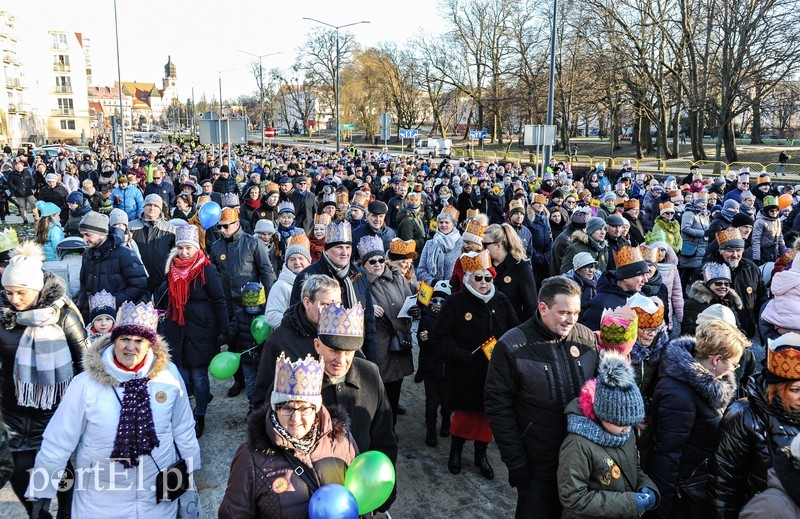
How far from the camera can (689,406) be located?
11.0 ft

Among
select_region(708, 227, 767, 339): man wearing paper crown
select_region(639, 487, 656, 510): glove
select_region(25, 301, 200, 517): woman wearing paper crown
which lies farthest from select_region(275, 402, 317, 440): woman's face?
select_region(708, 227, 767, 339): man wearing paper crown

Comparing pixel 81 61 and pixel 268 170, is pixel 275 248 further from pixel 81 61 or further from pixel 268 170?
pixel 81 61

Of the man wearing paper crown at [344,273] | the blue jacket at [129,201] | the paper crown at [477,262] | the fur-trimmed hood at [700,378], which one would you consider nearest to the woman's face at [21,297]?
the man wearing paper crown at [344,273]

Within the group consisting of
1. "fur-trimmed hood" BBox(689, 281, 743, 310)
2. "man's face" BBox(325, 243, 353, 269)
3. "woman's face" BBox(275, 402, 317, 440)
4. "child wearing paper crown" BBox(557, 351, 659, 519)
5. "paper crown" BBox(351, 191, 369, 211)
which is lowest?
"child wearing paper crown" BBox(557, 351, 659, 519)

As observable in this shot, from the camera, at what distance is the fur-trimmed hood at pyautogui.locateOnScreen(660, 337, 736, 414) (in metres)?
3.35

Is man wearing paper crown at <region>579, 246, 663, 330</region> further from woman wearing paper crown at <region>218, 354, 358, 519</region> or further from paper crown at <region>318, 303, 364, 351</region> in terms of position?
woman wearing paper crown at <region>218, 354, 358, 519</region>

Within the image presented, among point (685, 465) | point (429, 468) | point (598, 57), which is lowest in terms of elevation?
point (429, 468)

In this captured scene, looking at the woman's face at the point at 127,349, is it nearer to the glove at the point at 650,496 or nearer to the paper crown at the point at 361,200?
the glove at the point at 650,496

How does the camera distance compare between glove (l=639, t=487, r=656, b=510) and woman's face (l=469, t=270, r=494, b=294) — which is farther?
woman's face (l=469, t=270, r=494, b=294)

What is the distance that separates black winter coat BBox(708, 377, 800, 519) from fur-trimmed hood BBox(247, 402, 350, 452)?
179cm

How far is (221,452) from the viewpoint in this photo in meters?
5.42

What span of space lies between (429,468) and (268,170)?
17.8m

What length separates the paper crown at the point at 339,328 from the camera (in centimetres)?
310

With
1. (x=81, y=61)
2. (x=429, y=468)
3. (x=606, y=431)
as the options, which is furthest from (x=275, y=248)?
(x=81, y=61)
